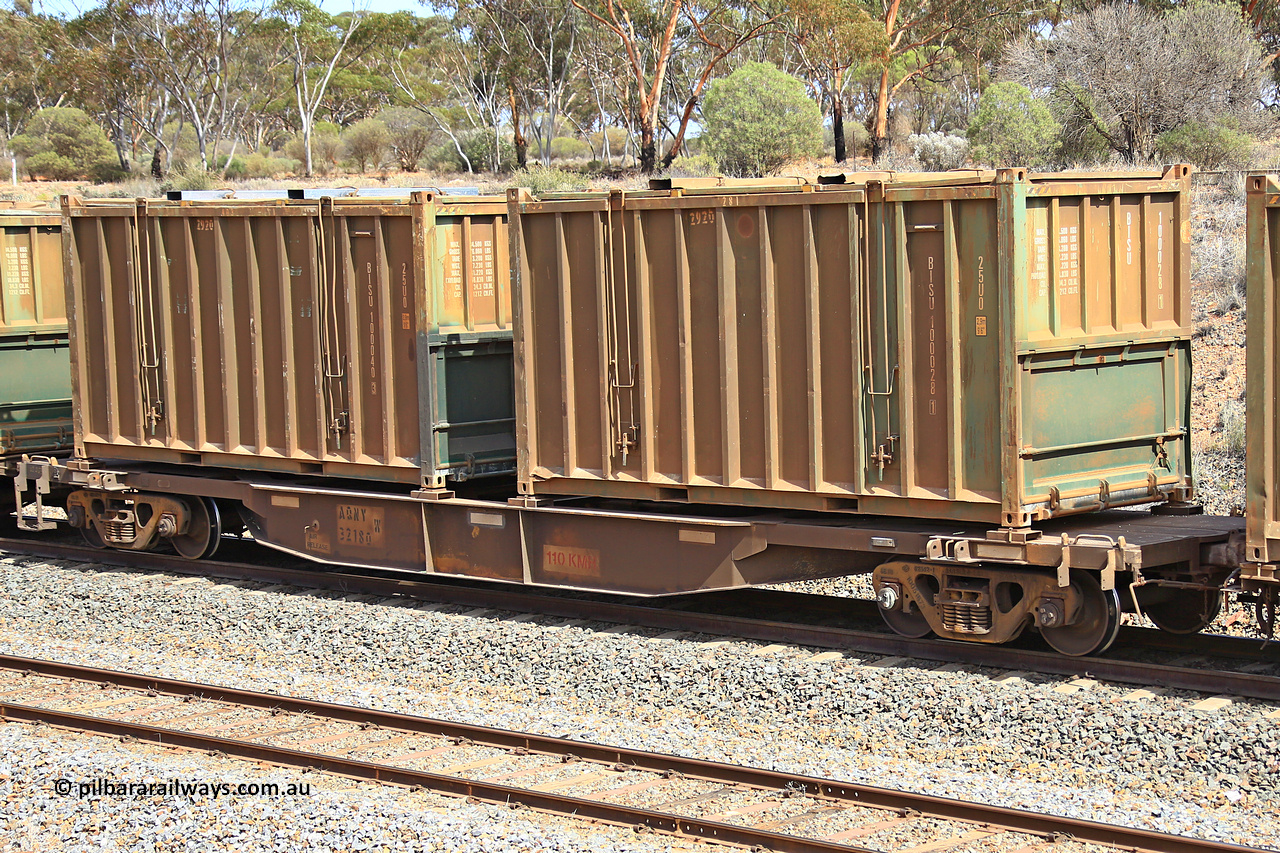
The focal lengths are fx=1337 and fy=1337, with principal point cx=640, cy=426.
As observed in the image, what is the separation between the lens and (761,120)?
43094mm

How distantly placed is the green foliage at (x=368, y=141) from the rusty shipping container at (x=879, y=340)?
184 feet

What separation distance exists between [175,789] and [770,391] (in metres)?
4.64

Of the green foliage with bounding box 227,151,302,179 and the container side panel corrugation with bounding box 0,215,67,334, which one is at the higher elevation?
the green foliage with bounding box 227,151,302,179

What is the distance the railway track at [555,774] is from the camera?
20.1ft

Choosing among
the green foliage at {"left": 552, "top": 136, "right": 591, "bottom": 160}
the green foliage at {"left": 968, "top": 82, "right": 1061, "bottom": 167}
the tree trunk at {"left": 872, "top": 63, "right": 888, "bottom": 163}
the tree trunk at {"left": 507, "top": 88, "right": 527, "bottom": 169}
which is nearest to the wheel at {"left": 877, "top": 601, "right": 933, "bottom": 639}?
the green foliage at {"left": 968, "top": 82, "right": 1061, "bottom": 167}

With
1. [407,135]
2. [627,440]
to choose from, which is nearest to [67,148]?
[407,135]

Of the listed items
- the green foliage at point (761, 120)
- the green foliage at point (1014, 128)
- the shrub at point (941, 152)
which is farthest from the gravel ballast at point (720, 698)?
the green foliage at point (761, 120)

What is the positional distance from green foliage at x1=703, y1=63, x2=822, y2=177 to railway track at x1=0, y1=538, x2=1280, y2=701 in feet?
107

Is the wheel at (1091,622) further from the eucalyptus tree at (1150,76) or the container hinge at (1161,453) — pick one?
the eucalyptus tree at (1150,76)

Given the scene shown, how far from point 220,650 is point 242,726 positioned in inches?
87.3

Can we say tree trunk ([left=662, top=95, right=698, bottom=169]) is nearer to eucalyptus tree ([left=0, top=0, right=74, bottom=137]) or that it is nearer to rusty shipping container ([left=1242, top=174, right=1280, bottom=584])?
eucalyptus tree ([left=0, top=0, right=74, bottom=137])

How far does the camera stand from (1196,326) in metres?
18.2

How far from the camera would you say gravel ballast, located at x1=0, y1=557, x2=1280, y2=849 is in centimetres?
683

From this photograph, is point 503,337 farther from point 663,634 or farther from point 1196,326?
point 1196,326
